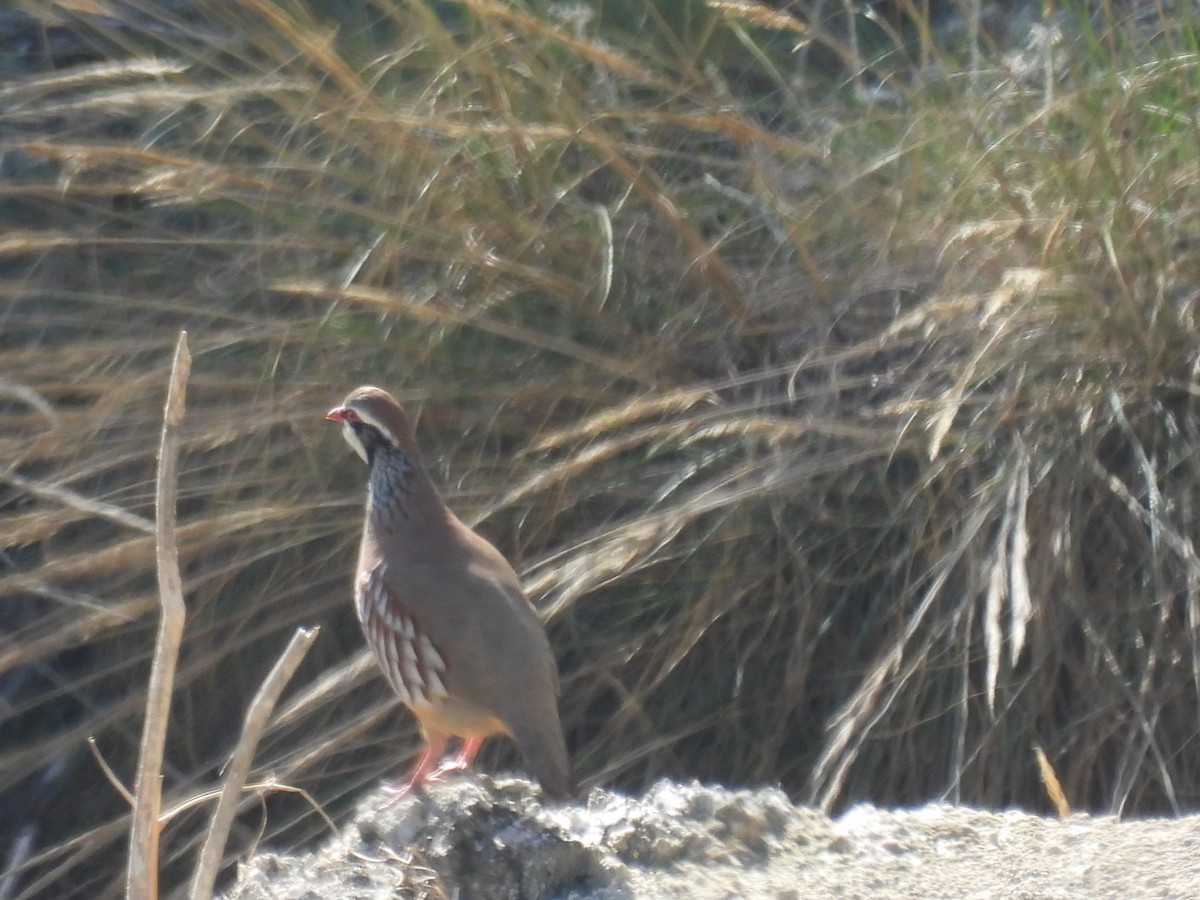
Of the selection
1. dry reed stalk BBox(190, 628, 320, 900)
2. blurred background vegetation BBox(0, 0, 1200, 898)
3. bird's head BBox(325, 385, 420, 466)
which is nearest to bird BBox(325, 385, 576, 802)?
bird's head BBox(325, 385, 420, 466)

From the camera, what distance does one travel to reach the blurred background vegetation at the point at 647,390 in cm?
356

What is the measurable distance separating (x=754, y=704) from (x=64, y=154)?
1.88 m

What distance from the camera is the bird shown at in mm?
3240

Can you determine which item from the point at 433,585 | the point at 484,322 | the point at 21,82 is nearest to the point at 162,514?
the point at 433,585

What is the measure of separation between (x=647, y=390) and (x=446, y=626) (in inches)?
34.5

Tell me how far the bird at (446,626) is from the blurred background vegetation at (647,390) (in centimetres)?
21

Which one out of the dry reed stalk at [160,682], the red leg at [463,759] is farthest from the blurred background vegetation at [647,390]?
the dry reed stalk at [160,682]

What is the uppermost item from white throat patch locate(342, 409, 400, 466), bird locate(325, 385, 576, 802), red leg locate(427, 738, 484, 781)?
white throat patch locate(342, 409, 400, 466)

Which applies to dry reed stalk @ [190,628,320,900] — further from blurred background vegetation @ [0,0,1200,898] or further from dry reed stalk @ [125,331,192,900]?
blurred background vegetation @ [0,0,1200,898]

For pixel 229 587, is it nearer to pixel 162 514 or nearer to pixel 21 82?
pixel 21 82

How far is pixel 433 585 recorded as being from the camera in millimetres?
3393

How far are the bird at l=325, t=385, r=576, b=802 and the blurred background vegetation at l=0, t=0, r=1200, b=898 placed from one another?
0.21 m

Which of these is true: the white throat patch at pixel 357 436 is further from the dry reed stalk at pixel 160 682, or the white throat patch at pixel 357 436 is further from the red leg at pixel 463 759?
the dry reed stalk at pixel 160 682

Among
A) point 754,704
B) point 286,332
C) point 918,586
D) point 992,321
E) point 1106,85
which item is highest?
point 1106,85
